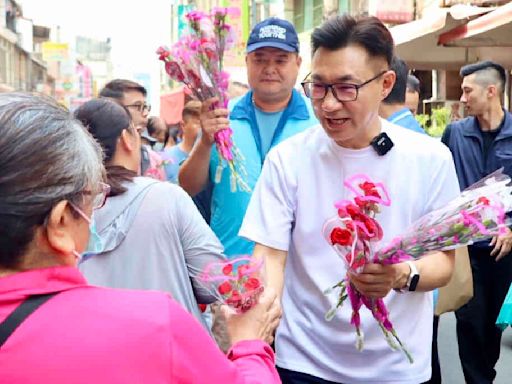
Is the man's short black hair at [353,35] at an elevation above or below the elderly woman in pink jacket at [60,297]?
above

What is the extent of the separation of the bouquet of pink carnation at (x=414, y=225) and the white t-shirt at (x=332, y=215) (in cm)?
27

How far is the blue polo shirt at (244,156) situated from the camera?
414 centimetres

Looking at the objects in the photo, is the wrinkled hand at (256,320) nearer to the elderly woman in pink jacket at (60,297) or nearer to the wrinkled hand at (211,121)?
the elderly woman in pink jacket at (60,297)

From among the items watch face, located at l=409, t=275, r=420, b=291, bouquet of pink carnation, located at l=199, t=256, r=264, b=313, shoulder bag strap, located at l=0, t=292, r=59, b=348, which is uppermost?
shoulder bag strap, located at l=0, t=292, r=59, b=348

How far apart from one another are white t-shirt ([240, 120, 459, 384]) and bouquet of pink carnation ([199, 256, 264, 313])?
53 cm

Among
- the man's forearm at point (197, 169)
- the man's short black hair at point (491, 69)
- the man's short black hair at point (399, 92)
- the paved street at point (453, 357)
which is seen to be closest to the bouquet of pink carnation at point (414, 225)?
the man's forearm at point (197, 169)

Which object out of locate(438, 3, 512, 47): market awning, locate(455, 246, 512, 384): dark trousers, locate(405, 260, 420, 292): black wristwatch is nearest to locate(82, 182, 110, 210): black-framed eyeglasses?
locate(405, 260, 420, 292): black wristwatch

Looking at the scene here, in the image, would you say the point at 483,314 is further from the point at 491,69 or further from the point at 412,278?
the point at 412,278

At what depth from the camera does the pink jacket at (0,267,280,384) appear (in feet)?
5.10

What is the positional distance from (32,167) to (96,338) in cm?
36

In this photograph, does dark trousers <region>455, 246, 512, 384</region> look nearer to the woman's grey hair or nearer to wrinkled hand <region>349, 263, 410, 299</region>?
wrinkled hand <region>349, 263, 410, 299</region>

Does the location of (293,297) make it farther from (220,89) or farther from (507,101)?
(507,101)

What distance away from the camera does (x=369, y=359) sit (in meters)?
2.93

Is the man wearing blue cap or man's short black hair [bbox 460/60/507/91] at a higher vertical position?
man's short black hair [bbox 460/60/507/91]
